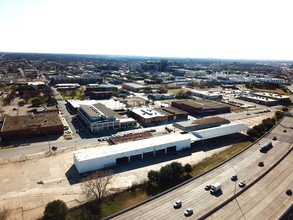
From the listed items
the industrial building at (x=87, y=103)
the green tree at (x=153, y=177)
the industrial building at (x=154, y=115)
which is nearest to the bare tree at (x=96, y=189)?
the green tree at (x=153, y=177)

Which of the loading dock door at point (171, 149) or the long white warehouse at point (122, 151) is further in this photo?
the loading dock door at point (171, 149)

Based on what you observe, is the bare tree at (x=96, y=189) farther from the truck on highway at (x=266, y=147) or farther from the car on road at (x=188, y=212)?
the truck on highway at (x=266, y=147)

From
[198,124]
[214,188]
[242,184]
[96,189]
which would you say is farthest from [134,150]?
[198,124]

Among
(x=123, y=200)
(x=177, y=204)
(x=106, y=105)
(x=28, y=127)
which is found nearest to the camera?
(x=177, y=204)

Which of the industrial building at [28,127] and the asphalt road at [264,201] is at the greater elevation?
the asphalt road at [264,201]

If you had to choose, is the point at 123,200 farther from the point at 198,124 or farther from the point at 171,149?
the point at 198,124

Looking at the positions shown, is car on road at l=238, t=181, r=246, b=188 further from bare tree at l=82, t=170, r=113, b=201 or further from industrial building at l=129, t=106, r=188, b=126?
industrial building at l=129, t=106, r=188, b=126
